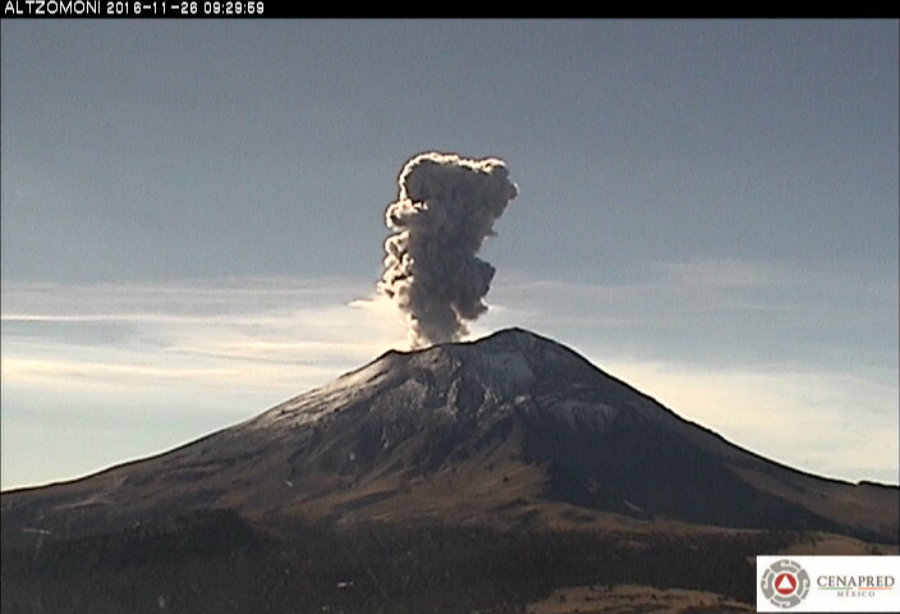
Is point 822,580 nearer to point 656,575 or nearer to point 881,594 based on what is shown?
point 881,594

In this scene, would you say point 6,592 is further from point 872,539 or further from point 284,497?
point 872,539

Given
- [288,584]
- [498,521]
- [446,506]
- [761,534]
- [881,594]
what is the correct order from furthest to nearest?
[446,506] < [498,521] < [761,534] < [288,584] < [881,594]

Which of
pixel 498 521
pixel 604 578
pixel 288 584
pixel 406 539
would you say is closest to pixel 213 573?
pixel 288 584

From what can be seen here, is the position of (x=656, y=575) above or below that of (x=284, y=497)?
below

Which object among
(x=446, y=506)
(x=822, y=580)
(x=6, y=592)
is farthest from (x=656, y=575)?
(x=822, y=580)
